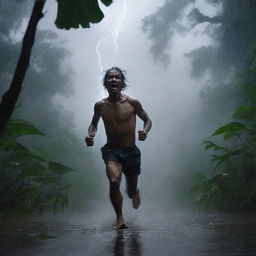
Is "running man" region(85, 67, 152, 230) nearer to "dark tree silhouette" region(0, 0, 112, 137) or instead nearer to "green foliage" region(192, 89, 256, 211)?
"green foliage" region(192, 89, 256, 211)

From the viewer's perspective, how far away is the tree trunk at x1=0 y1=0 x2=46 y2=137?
117 cm

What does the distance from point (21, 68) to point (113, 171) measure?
3364mm

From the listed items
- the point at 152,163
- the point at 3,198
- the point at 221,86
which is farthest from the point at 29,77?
the point at 3,198

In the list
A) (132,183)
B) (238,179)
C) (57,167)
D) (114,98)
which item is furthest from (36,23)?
(238,179)

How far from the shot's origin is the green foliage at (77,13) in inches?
69.1

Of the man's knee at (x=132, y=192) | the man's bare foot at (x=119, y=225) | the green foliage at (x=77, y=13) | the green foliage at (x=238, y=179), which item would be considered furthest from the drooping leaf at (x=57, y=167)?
the green foliage at (x=77, y=13)

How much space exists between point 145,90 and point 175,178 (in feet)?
33.7

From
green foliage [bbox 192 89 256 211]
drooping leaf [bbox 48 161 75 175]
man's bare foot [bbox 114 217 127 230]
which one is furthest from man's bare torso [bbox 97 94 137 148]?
green foliage [bbox 192 89 256 211]

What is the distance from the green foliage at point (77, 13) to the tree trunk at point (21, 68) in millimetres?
456

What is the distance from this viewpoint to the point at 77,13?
1.90 metres

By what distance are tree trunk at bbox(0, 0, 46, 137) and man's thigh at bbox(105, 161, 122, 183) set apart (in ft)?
10.6

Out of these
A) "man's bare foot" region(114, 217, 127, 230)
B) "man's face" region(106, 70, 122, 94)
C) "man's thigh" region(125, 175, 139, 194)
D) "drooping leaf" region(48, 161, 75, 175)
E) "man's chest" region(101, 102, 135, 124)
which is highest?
"man's face" region(106, 70, 122, 94)

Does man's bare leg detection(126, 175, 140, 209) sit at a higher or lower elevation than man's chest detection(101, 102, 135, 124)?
lower

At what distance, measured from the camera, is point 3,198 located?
5312mm
